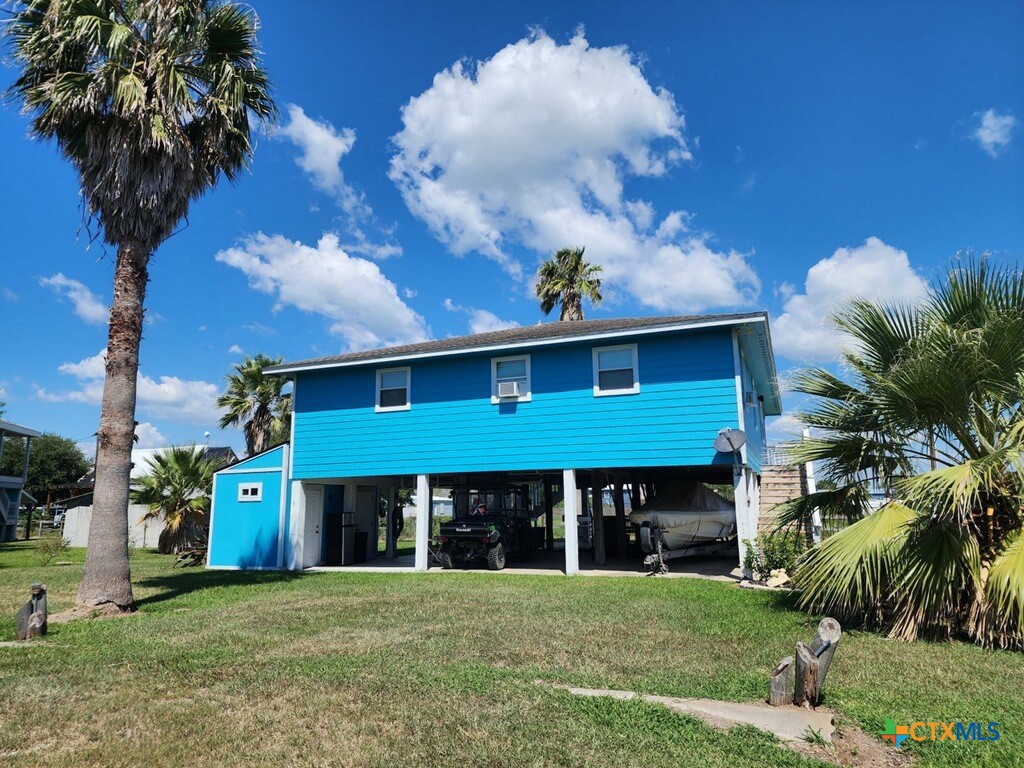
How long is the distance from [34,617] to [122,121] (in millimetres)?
7226

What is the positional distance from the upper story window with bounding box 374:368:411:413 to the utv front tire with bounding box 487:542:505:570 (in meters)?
4.11

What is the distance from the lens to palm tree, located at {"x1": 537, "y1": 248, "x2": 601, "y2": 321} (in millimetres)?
30500

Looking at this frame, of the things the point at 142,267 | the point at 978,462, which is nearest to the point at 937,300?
the point at 978,462

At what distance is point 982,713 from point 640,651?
284 cm

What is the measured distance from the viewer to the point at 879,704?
4.75 m

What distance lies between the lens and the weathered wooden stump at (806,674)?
4.64 m

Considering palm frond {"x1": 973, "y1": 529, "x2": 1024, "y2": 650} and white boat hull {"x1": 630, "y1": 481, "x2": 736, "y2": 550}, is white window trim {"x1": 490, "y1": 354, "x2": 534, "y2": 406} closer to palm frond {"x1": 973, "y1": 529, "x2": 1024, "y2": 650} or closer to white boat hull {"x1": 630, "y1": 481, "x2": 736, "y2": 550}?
white boat hull {"x1": 630, "y1": 481, "x2": 736, "y2": 550}

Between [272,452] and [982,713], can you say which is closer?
[982,713]

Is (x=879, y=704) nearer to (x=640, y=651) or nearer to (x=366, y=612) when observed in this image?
(x=640, y=651)

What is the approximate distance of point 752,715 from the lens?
14.7 feet

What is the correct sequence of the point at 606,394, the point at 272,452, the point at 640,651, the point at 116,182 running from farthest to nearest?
the point at 272,452 → the point at 606,394 → the point at 116,182 → the point at 640,651

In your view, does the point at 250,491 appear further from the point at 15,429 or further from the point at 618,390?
the point at 15,429

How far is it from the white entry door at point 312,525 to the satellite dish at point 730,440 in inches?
422

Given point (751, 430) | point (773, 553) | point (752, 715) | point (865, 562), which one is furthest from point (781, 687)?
point (751, 430)
